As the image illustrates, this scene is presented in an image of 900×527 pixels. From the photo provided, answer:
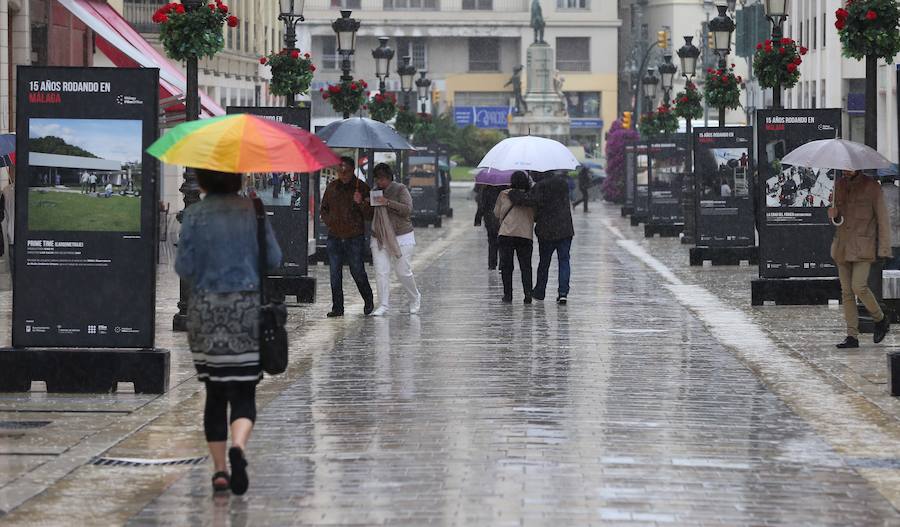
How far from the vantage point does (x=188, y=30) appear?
1953 centimetres

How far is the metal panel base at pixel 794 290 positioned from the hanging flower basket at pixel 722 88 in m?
14.7

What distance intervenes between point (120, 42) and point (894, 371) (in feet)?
69.8

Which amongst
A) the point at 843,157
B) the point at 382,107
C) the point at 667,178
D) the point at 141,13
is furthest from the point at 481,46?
the point at 843,157

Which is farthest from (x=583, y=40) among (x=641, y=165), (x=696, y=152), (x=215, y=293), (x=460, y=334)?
(x=215, y=293)

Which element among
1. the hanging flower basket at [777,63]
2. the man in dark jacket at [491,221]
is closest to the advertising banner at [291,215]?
the man in dark jacket at [491,221]

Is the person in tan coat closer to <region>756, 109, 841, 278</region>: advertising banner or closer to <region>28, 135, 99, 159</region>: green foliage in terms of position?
<region>756, 109, 841, 278</region>: advertising banner

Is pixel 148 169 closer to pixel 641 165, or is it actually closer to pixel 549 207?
pixel 549 207

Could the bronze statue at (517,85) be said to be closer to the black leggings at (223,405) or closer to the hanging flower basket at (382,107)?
the hanging flower basket at (382,107)

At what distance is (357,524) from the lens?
895 cm

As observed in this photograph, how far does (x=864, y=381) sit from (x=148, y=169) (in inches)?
223

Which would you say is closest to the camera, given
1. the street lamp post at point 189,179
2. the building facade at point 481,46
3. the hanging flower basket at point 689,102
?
the street lamp post at point 189,179

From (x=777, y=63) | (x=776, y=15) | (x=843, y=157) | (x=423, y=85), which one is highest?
(x=423, y=85)

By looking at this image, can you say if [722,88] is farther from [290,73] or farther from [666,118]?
[666,118]

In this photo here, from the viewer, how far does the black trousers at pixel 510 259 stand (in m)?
23.2
